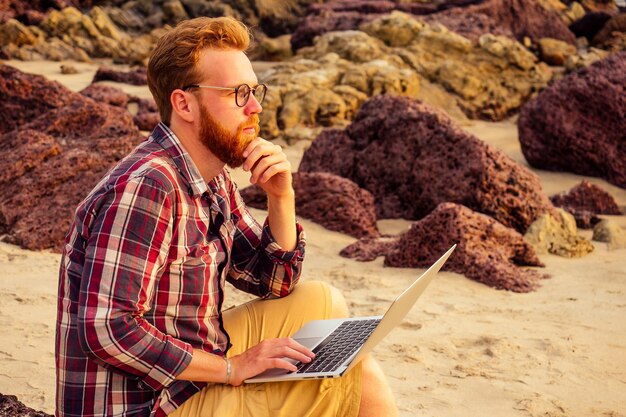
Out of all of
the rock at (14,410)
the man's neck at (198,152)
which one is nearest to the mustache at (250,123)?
the man's neck at (198,152)

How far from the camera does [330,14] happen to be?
1925cm

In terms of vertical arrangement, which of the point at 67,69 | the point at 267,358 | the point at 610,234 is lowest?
the point at 67,69

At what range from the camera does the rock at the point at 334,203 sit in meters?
7.17

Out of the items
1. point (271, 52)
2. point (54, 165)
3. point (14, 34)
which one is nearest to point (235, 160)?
point (54, 165)

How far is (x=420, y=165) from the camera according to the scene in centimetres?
766

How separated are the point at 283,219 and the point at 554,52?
48.2 ft

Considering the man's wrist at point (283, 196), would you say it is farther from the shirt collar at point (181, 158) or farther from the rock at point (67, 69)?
the rock at point (67, 69)

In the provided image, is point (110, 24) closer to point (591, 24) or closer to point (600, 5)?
point (591, 24)

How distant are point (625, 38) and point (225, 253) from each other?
61.8 feet

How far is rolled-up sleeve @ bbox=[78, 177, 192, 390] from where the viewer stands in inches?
88.2

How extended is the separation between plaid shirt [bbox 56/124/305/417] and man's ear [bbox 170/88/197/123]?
0.22ft

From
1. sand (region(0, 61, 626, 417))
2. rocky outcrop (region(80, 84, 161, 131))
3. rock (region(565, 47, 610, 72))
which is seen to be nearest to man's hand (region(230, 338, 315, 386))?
sand (region(0, 61, 626, 417))

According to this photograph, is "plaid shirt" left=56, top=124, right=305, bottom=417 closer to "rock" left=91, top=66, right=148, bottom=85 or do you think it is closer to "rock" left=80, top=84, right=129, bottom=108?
"rock" left=80, top=84, right=129, bottom=108

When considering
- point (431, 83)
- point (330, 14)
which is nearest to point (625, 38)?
point (330, 14)
